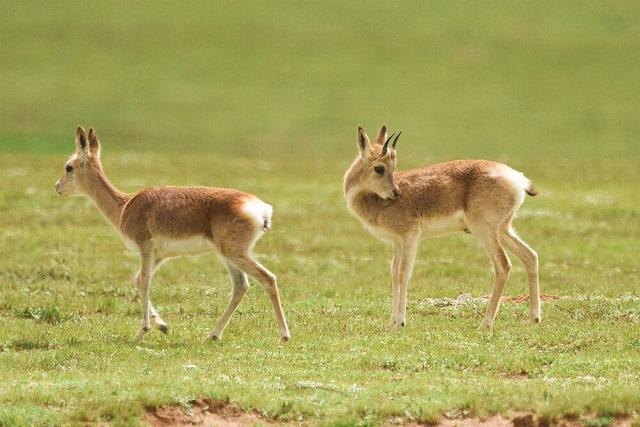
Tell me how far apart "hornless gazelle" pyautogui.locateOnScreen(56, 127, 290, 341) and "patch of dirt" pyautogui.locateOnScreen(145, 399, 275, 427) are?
10.6ft

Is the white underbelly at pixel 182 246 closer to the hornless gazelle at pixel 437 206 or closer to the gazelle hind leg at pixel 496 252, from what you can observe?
the hornless gazelle at pixel 437 206

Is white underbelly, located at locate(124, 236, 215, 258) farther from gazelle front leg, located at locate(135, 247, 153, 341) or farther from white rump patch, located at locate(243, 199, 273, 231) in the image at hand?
white rump patch, located at locate(243, 199, 273, 231)

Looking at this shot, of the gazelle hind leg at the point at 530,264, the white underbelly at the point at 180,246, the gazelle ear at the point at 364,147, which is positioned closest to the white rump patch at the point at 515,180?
the gazelle hind leg at the point at 530,264

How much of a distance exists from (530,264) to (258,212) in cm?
402

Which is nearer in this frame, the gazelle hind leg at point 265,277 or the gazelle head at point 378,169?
the gazelle hind leg at point 265,277

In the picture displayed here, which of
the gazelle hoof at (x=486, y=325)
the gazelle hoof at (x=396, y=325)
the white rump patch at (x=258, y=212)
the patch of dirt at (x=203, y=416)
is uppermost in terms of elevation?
the white rump patch at (x=258, y=212)

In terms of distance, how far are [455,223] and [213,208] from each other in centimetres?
345

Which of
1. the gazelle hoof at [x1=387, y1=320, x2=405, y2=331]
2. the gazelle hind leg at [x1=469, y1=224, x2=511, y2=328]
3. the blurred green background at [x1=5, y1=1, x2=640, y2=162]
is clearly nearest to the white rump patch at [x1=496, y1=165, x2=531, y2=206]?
the gazelle hind leg at [x1=469, y1=224, x2=511, y2=328]

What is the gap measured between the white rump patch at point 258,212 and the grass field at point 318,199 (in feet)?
4.84

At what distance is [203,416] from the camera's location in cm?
1246

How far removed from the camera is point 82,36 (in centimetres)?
7012

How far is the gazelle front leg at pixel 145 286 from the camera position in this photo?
52.3 ft

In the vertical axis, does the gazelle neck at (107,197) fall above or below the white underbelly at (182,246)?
above

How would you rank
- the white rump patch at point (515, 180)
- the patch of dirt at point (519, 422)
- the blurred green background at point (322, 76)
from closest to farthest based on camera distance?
the patch of dirt at point (519, 422)
the white rump patch at point (515, 180)
the blurred green background at point (322, 76)
